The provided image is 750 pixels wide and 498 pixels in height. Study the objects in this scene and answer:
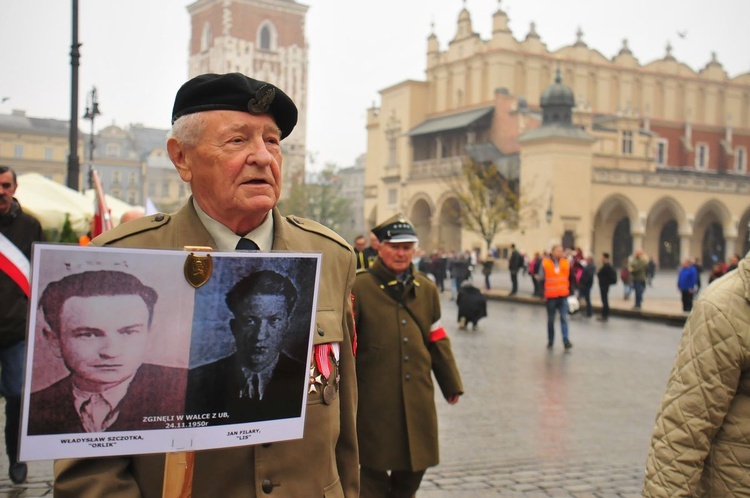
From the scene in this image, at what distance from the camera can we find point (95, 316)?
1924 millimetres

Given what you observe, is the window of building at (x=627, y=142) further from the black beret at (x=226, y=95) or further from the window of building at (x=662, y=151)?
the black beret at (x=226, y=95)

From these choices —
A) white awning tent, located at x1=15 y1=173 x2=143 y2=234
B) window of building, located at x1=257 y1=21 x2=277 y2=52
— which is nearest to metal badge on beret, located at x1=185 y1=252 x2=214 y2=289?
white awning tent, located at x1=15 y1=173 x2=143 y2=234

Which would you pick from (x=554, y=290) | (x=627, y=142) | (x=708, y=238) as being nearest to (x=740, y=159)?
(x=708, y=238)

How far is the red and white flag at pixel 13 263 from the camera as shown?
5348 mm

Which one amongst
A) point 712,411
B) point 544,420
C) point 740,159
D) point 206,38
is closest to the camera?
point 712,411

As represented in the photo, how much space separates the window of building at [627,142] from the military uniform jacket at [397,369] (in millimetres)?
49450

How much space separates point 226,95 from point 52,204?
1059 cm

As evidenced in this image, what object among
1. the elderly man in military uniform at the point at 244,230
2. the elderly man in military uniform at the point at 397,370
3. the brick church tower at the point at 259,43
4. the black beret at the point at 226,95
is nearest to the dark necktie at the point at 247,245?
the elderly man in military uniform at the point at 244,230

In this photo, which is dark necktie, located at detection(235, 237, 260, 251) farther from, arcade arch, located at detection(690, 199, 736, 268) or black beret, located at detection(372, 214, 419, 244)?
arcade arch, located at detection(690, 199, 736, 268)

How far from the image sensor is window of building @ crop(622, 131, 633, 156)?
52031 millimetres

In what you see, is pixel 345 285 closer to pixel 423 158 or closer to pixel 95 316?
pixel 95 316

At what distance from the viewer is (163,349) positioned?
2.01 m

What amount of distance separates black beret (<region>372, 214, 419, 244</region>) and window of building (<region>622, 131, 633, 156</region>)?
49067 millimetres

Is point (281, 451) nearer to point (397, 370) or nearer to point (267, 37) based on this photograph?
point (397, 370)
